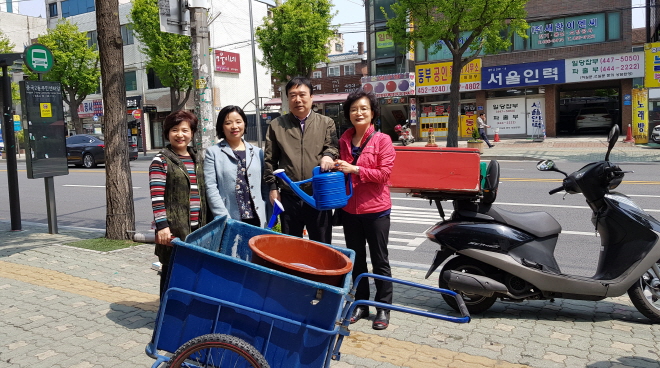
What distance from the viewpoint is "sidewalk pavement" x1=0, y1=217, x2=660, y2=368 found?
378 centimetres

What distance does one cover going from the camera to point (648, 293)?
4.34 metres

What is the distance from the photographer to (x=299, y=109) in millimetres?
4320

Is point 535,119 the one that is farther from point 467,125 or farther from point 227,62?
point 227,62

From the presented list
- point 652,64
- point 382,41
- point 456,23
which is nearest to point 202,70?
point 456,23

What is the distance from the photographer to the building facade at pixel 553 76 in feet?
85.2

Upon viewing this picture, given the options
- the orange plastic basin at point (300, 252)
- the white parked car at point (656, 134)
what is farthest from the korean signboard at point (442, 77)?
the orange plastic basin at point (300, 252)

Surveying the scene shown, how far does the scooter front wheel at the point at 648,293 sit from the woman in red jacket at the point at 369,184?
75.7 inches

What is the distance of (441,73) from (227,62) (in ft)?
56.3

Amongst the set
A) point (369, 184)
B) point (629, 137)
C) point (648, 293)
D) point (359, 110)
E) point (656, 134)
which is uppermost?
point (359, 110)

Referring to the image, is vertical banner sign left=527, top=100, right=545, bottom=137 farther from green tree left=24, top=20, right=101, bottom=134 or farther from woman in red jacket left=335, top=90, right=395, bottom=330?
green tree left=24, top=20, right=101, bottom=134

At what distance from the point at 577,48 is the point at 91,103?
113ft

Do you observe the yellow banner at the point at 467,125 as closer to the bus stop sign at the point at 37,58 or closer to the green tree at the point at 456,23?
the green tree at the point at 456,23

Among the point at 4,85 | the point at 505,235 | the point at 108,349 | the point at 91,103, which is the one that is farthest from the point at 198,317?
the point at 91,103

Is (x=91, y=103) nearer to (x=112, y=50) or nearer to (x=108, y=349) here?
(x=112, y=50)
